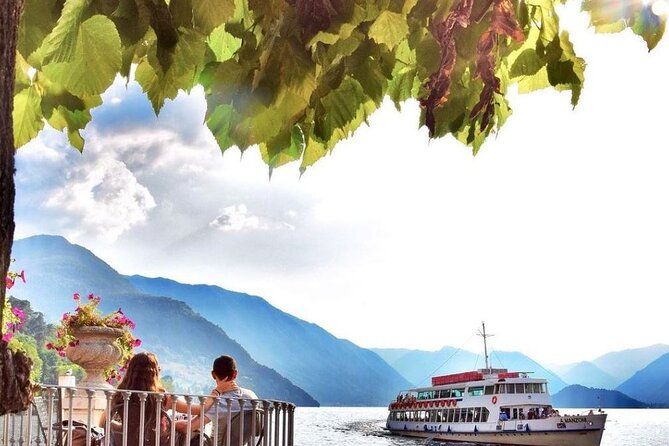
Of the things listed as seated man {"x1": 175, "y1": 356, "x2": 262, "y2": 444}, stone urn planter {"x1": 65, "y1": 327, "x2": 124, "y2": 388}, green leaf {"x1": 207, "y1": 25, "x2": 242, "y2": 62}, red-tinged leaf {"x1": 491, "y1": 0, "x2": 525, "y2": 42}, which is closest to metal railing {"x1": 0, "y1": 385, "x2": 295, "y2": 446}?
seated man {"x1": 175, "y1": 356, "x2": 262, "y2": 444}

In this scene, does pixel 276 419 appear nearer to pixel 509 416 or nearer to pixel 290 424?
pixel 290 424

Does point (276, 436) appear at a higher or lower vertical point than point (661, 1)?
lower

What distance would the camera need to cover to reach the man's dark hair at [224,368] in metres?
6.11

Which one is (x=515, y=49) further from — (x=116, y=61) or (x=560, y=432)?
(x=560, y=432)

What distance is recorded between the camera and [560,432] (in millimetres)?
61531

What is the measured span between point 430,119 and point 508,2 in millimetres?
335

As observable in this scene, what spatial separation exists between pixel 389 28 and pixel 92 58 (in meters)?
0.73

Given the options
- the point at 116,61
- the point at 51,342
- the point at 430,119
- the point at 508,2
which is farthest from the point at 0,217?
the point at 51,342

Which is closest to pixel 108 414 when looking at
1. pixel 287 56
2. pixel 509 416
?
pixel 287 56

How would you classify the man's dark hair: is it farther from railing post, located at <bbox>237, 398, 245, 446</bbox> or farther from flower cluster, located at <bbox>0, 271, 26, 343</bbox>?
flower cluster, located at <bbox>0, 271, 26, 343</bbox>

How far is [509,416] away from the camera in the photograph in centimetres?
6250

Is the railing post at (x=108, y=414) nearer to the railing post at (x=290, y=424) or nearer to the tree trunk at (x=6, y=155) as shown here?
the railing post at (x=290, y=424)

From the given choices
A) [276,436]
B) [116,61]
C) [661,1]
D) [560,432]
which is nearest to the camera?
[116,61]

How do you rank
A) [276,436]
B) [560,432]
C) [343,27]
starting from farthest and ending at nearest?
[560,432] → [276,436] → [343,27]
